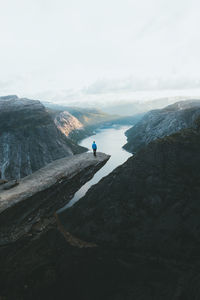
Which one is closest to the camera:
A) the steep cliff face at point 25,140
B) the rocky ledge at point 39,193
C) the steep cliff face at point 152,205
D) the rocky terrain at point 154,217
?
the rocky terrain at point 154,217

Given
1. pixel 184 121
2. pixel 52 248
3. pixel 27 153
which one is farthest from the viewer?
pixel 184 121

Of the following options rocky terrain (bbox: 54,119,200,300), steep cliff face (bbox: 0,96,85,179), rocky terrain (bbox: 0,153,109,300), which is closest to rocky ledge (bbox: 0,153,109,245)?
rocky terrain (bbox: 0,153,109,300)

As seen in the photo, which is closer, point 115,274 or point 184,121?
point 115,274

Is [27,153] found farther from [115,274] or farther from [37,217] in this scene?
[115,274]

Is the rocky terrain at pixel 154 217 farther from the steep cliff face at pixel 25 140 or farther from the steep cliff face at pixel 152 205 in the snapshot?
the steep cliff face at pixel 25 140

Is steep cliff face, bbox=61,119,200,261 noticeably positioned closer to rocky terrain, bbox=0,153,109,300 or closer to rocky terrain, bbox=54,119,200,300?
rocky terrain, bbox=54,119,200,300

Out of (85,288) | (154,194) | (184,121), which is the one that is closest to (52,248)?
(85,288)

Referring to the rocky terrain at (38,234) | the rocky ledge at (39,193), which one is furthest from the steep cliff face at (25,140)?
the rocky terrain at (38,234)
